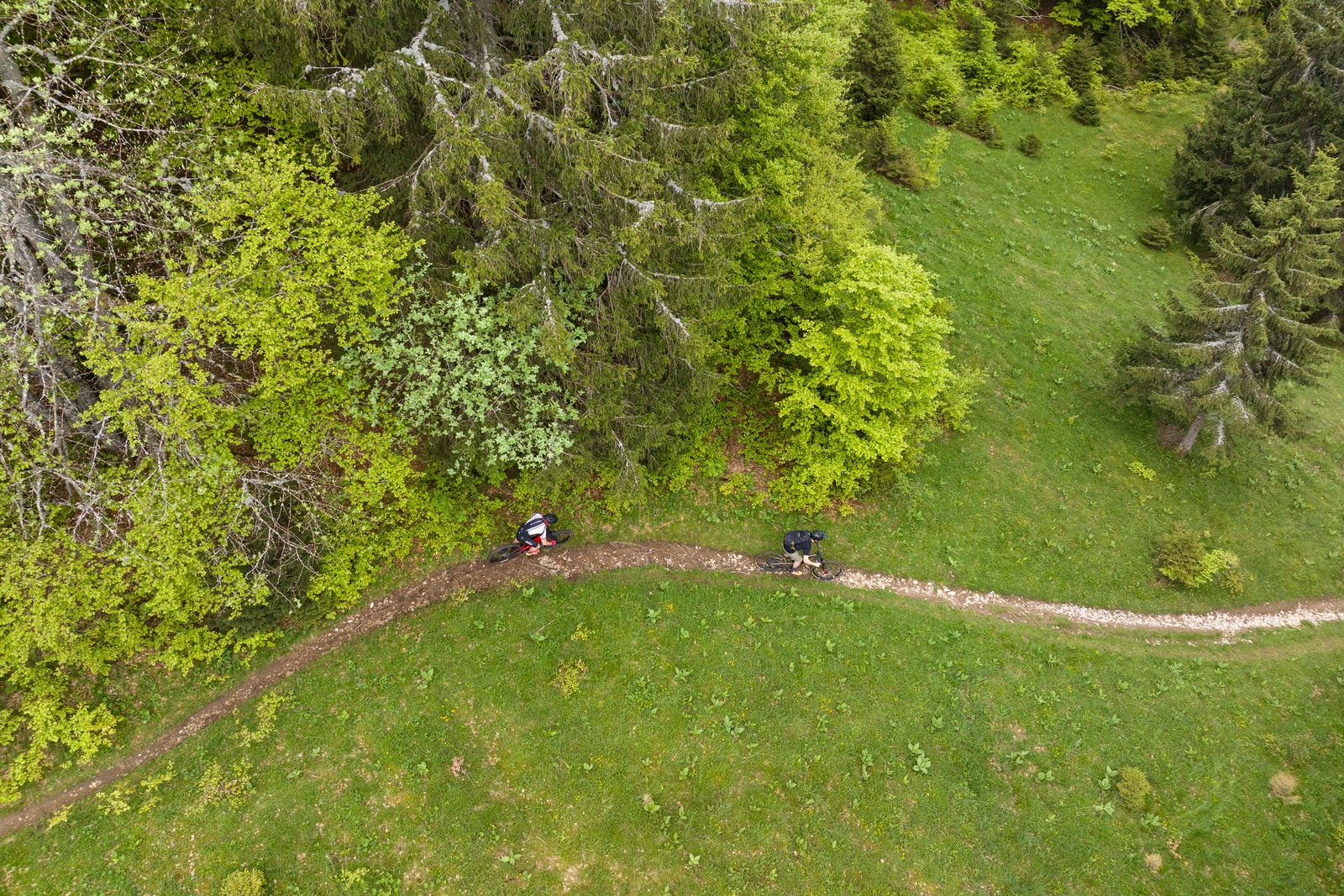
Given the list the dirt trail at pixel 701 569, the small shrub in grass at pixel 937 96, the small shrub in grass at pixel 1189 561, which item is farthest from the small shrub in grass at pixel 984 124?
the dirt trail at pixel 701 569

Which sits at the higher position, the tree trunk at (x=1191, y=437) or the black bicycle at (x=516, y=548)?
the tree trunk at (x=1191, y=437)

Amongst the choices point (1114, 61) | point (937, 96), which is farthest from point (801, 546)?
point (1114, 61)

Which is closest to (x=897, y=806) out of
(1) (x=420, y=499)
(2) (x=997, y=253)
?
(1) (x=420, y=499)

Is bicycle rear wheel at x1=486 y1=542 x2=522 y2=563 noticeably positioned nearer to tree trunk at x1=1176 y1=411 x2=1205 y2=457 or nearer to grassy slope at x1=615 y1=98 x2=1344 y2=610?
grassy slope at x1=615 y1=98 x2=1344 y2=610

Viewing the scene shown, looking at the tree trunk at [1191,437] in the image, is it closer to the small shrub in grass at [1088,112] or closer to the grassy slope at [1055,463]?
the grassy slope at [1055,463]

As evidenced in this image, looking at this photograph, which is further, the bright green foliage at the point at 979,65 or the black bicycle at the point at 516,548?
the bright green foliage at the point at 979,65

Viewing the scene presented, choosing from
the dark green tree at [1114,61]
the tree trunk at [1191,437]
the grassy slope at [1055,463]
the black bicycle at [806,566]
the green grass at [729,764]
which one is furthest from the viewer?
the dark green tree at [1114,61]

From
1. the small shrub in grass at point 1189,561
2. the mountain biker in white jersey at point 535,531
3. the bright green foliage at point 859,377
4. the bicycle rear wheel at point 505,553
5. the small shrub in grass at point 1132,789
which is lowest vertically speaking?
the small shrub in grass at point 1132,789

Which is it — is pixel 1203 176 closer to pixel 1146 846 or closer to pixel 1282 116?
pixel 1282 116
